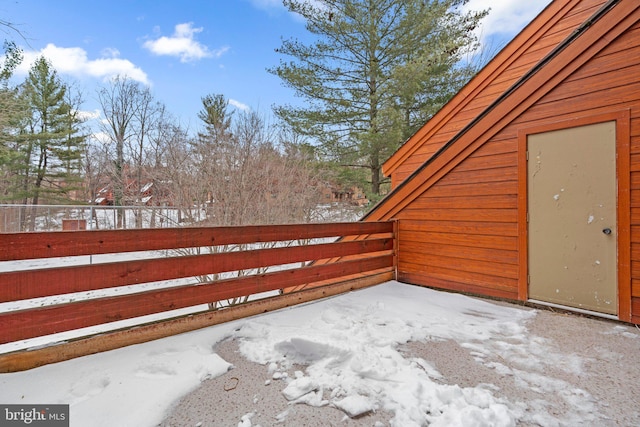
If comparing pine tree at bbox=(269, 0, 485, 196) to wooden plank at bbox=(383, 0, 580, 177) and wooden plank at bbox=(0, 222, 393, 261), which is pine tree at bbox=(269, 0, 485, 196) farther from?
wooden plank at bbox=(0, 222, 393, 261)

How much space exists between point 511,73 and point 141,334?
596 cm

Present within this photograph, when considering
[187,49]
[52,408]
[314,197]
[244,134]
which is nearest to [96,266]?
[52,408]

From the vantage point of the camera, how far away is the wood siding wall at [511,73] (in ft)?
13.8

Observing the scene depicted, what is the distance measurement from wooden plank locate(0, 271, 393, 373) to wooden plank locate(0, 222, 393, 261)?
57cm

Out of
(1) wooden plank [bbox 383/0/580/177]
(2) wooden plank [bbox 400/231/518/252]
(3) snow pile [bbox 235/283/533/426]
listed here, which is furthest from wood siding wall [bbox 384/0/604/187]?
(3) snow pile [bbox 235/283/533/426]

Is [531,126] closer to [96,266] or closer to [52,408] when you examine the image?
[96,266]

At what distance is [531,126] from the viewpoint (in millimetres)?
3051

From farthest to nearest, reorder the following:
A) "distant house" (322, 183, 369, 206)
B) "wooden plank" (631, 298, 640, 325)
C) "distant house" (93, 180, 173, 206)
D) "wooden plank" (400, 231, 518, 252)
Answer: "distant house" (322, 183, 369, 206) → "distant house" (93, 180, 173, 206) → "wooden plank" (400, 231, 518, 252) → "wooden plank" (631, 298, 640, 325)

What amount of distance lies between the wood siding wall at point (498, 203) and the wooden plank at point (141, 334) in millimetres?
1564

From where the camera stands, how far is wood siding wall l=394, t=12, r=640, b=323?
2535 millimetres

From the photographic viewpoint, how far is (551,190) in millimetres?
2898

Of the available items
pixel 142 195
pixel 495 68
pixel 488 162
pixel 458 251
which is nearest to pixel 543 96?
pixel 488 162

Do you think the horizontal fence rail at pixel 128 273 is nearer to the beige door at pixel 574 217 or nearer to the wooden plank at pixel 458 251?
the wooden plank at pixel 458 251

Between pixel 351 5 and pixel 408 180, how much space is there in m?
6.88
